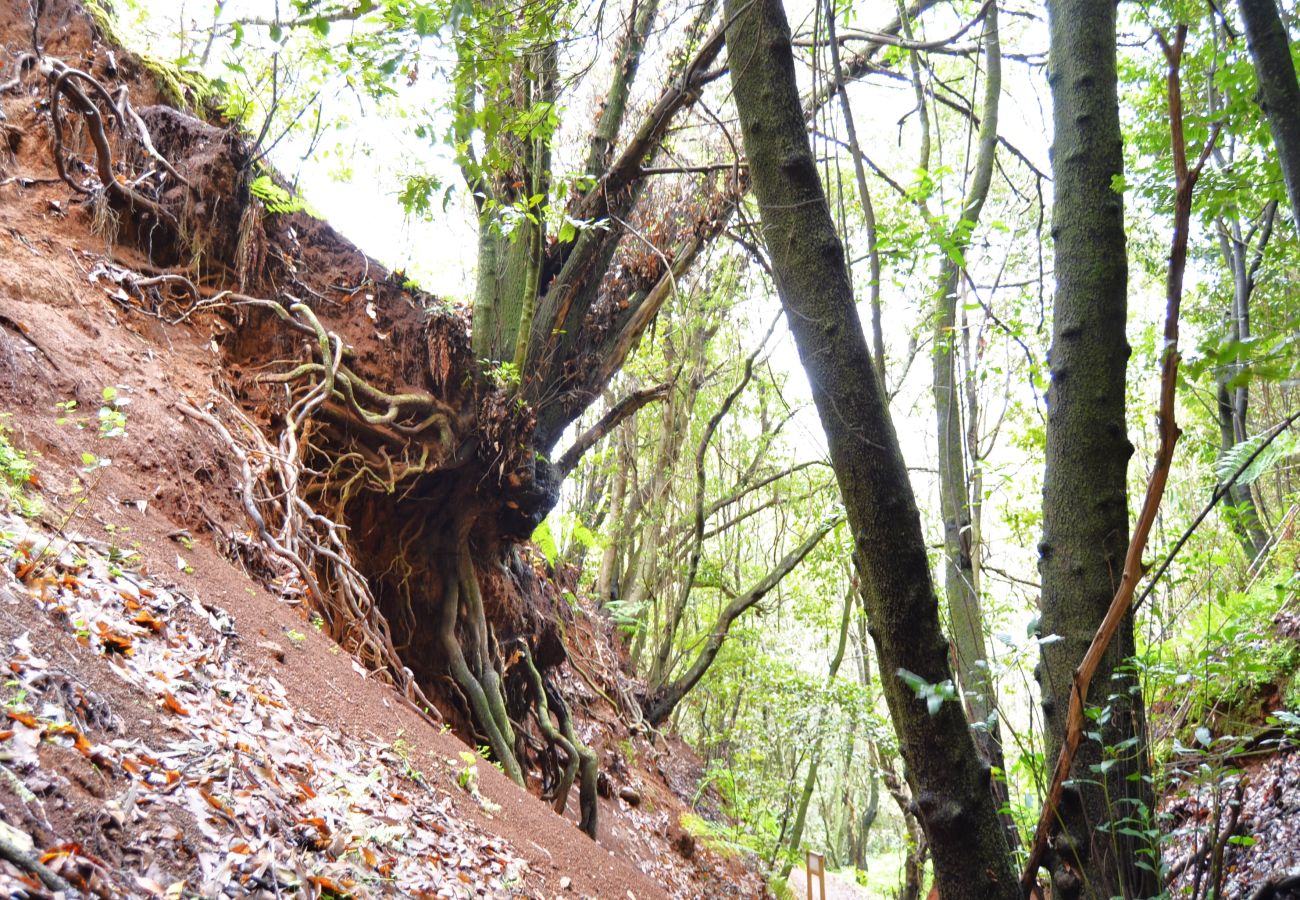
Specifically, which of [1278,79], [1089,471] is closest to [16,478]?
[1089,471]

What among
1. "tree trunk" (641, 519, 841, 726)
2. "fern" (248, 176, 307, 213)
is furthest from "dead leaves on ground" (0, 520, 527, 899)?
"tree trunk" (641, 519, 841, 726)

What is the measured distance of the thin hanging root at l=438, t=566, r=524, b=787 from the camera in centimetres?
647

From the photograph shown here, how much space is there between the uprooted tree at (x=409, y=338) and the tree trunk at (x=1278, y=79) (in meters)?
2.59

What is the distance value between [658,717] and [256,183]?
778cm

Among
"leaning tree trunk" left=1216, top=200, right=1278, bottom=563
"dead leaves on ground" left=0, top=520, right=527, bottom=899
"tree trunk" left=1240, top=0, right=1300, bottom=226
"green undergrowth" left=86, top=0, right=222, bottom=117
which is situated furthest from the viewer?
"leaning tree trunk" left=1216, top=200, right=1278, bottom=563

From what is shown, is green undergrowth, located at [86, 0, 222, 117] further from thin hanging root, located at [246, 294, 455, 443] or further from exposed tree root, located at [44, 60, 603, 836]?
thin hanging root, located at [246, 294, 455, 443]

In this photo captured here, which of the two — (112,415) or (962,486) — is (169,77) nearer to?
(112,415)

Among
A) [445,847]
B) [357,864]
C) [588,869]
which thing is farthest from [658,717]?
[357,864]

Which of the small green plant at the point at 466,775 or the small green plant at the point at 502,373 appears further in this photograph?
the small green plant at the point at 502,373

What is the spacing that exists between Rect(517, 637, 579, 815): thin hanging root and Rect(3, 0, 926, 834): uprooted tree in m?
0.02

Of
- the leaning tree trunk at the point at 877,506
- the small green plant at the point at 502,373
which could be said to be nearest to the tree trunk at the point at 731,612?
the small green plant at the point at 502,373

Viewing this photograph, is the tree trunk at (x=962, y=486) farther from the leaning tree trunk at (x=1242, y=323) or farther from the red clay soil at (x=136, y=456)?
the leaning tree trunk at (x=1242, y=323)

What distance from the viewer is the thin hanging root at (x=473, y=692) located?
6.47 metres

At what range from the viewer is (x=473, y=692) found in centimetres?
653
